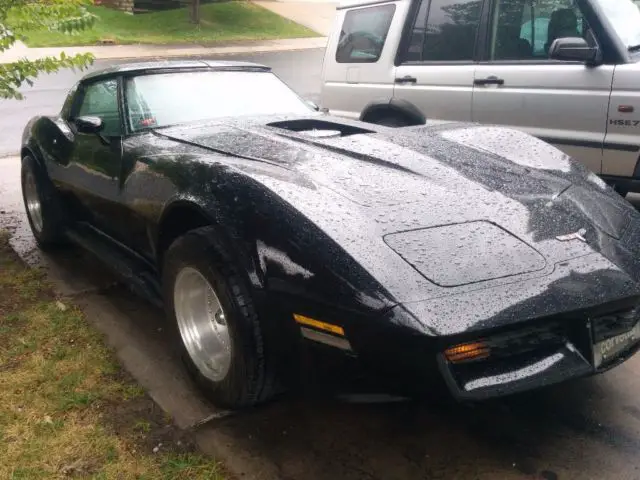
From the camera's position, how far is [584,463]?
2.46 meters

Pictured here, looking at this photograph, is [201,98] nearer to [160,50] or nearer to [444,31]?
[444,31]

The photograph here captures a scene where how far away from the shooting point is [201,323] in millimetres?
2957

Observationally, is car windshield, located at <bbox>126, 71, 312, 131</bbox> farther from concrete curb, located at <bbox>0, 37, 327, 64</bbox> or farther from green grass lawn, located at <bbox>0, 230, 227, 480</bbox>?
concrete curb, located at <bbox>0, 37, 327, 64</bbox>

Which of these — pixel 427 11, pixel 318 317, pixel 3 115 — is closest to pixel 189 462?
pixel 318 317

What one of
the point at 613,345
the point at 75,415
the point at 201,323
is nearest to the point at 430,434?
the point at 613,345

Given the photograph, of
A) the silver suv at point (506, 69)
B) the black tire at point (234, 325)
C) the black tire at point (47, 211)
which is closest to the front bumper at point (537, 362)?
the black tire at point (234, 325)

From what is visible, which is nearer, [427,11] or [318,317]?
[318,317]

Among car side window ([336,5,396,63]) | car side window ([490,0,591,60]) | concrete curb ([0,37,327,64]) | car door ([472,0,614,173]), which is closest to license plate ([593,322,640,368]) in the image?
car door ([472,0,614,173])

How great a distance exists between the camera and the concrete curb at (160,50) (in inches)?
754

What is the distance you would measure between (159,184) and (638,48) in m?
3.61

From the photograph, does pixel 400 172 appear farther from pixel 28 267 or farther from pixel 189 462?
pixel 28 267

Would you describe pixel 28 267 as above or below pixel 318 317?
below

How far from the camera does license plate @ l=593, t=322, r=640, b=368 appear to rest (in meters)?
2.30

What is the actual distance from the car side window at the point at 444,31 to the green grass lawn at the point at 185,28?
58.7 ft
